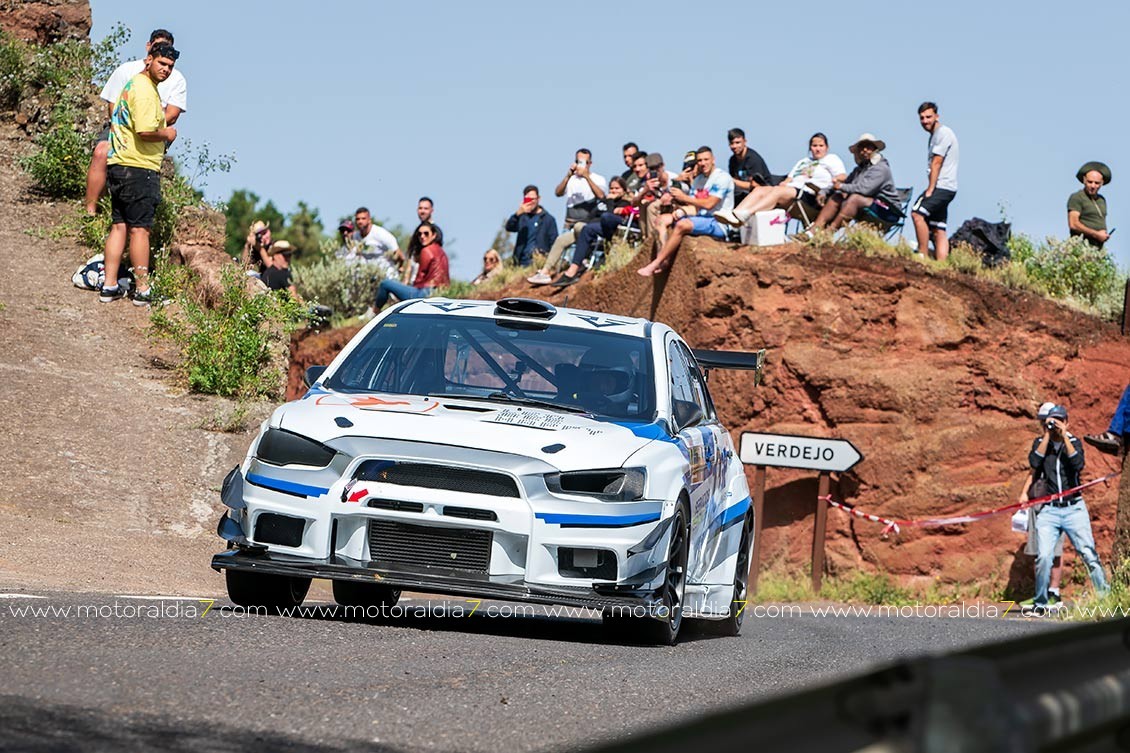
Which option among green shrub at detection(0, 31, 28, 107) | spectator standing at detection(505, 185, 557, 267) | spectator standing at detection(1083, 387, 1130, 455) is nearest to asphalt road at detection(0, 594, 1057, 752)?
spectator standing at detection(1083, 387, 1130, 455)

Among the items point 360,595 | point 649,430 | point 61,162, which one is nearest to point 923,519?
point 360,595

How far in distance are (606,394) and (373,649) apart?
268cm

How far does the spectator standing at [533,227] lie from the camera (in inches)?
973

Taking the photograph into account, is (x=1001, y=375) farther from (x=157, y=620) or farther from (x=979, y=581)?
(x=157, y=620)

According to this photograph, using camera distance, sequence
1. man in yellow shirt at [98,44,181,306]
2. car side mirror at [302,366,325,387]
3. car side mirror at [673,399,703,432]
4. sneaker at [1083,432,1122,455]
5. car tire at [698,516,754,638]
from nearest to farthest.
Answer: car side mirror at [673,399,703,432]
car side mirror at [302,366,325,387]
car tire at [698,516,754,638]
man in yellow shirt at [98,44,181,306]
sneaker at [1083,432,1122,455]

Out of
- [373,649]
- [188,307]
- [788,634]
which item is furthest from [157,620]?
[188,307]

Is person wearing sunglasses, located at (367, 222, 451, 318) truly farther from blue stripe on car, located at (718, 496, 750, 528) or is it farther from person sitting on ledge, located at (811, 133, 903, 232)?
blue stripe on car, located at (718, 496, 750, 528)

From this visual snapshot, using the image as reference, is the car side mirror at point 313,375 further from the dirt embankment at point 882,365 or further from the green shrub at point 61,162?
the green shrub at point 61,162

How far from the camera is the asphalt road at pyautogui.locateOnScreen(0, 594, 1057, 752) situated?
528 centimetres

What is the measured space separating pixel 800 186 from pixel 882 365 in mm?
2541

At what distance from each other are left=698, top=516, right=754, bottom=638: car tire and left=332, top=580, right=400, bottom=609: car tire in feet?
6.64

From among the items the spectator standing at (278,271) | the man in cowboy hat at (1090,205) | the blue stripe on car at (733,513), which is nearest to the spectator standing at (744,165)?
the man in cowboy hat at (1090,205)

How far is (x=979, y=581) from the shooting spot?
67.9 feet

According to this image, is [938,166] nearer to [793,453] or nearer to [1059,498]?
[793,453]
